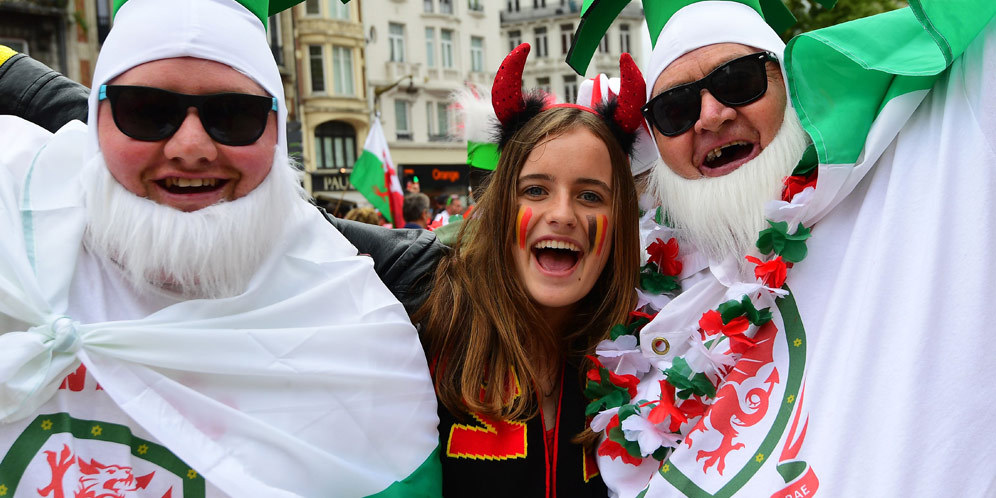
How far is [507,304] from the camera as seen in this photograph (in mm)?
2635

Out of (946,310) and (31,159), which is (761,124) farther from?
(31,159)

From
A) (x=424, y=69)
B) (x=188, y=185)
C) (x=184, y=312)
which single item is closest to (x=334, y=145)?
(x=424, y=69)

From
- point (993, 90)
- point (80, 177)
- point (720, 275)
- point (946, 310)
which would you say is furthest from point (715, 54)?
point (80, 177)

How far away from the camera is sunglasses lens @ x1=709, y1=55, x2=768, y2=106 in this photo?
238 cm

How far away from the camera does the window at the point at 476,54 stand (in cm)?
3061

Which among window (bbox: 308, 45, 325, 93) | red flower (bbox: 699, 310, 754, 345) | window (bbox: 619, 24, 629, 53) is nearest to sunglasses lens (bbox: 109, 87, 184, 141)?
red flower (bbox: 699, 310, 754, 345)

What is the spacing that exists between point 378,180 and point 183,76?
8.30 meters

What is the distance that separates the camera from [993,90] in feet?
5.88

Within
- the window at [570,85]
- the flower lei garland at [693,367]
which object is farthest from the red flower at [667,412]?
the window at [570,85]

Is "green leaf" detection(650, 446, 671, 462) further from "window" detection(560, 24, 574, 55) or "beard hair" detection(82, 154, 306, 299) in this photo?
"window" detection(560, 24, 574, 55)

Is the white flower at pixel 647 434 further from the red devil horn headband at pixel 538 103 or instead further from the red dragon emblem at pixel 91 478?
the red dragon emblem at pixel 91 478

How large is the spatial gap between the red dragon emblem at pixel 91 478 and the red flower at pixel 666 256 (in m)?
1.73

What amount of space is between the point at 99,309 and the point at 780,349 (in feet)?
5.93

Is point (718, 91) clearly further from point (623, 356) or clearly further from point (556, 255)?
point (623, 356)
